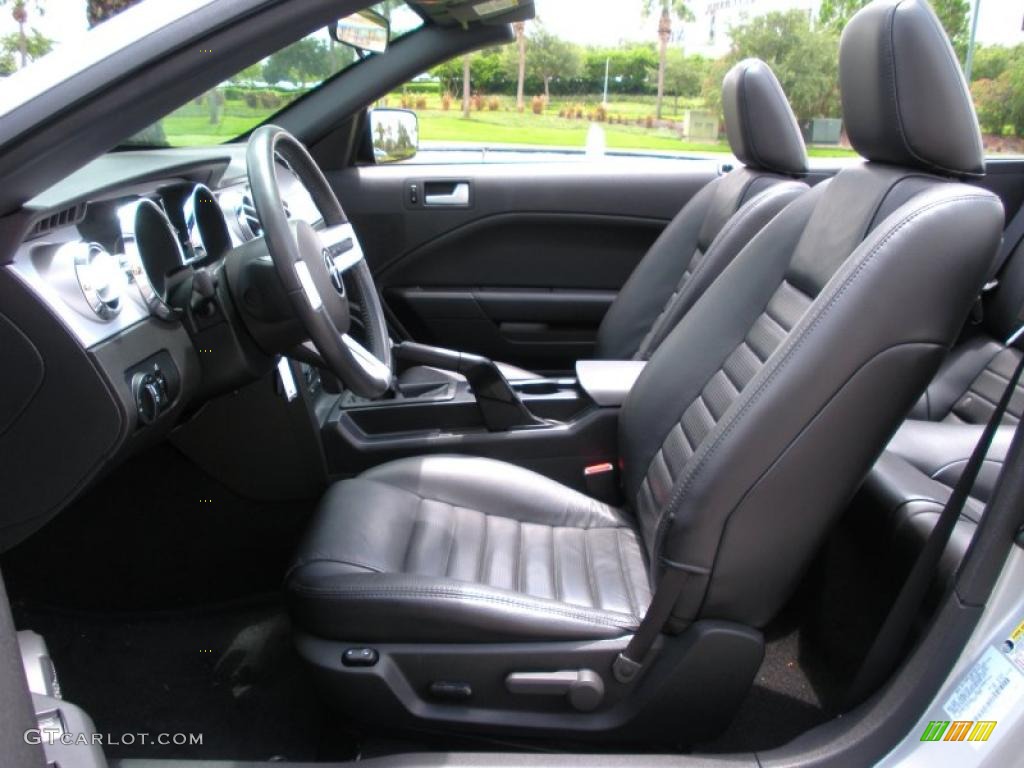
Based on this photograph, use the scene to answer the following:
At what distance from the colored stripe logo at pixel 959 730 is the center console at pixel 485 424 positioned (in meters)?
1.00

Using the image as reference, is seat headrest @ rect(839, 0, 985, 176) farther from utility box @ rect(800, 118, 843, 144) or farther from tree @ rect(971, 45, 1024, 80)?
utility box @ rect(800, 118, 843, 144)

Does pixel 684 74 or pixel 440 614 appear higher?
pixel 684 74

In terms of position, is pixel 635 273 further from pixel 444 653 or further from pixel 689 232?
pixel 444 653

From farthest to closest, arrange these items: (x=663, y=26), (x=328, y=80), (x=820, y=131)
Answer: (x=663, y=26) → (x=820, y=131) → (x=328, y=80)

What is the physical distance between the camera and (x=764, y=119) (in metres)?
2.12

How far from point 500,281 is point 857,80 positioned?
176 centimetres

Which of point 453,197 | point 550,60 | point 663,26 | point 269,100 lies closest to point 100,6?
point 269,100

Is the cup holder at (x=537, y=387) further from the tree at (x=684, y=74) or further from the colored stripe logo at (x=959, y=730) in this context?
the tree at (x=684, y=74)

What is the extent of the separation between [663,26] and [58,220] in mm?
3978

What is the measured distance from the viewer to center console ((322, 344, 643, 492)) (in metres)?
1.99

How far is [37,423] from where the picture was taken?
112 cm

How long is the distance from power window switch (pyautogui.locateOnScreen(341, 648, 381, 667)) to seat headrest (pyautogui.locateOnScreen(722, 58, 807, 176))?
1.50 metres

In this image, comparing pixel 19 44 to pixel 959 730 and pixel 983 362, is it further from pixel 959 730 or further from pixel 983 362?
pixel 983 362

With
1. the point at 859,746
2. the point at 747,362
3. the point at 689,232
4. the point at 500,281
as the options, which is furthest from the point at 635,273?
the point at 859,746
